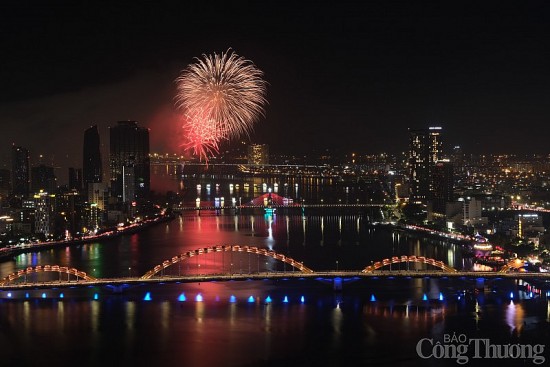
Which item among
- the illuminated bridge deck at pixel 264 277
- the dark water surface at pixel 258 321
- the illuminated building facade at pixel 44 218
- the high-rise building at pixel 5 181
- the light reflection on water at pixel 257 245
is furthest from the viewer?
the high-rise building at pixel 5 181

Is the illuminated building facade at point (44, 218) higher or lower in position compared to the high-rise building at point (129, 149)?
lower

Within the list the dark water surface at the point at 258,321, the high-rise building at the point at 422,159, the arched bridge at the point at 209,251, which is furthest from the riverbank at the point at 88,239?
the high-rise building at the point at 422,159

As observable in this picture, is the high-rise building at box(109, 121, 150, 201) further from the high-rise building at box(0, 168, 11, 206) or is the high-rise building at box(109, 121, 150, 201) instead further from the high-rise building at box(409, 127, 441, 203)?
the high-rise building at box(409, 127, 441, 203)

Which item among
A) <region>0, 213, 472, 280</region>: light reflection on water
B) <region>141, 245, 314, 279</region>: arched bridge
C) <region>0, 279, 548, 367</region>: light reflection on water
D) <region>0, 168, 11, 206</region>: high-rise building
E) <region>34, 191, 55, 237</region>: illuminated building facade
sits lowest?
<region>0, 279, 548, 367</region>: light reflection on water

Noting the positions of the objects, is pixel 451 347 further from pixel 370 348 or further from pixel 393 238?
pixel 393 238

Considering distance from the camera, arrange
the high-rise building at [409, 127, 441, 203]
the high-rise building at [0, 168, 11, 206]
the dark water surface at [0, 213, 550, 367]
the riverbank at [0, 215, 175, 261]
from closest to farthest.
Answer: the dark water surface at [0, 213, 550, 367], the riverbank at [0, 215, 175, 261], the high-rise building at [0, 168, 11, 206], the high-rise building at [409, 127, 441, 203]

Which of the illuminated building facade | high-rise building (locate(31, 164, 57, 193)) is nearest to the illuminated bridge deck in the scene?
the illuminated building facade

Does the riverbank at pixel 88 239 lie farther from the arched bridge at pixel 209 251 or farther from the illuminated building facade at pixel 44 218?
the arched bridge at pixel 209 251
